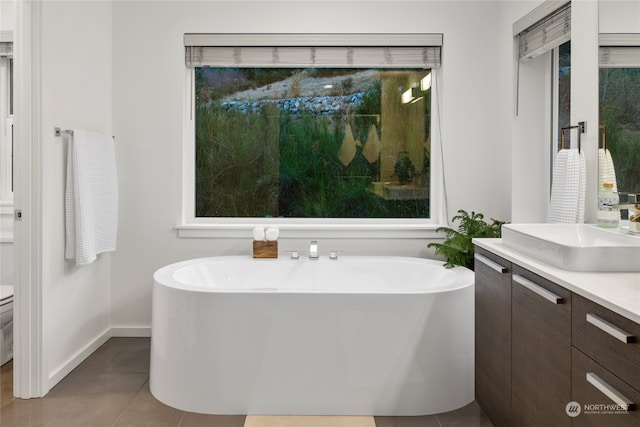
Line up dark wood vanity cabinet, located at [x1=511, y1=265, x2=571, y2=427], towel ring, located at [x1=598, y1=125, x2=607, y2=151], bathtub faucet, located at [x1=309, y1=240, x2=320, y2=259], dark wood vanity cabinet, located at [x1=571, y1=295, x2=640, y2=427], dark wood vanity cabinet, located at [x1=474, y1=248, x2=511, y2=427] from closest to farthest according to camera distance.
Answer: dark wood vanity cabinet, located at [x1=571, y1=295, x2=640, y2=427] → dark wood vanity cabinet, located at [x1=511, y1=265, x2=571, y2=427] → dark wood vanity cabinet, located at [x1=474, y1=248, x2=511, y2=427] → towel ring, located at [x1=598, y1=125, x2=607, y2=151] → bathtub faucet, located at [x1=309, y1=240, x2=320, y2=259]

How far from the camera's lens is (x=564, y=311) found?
1456 millimetres

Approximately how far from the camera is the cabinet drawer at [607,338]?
3.73ft

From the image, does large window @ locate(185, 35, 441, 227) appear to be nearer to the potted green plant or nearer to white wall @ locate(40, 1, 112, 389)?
the potted green plant

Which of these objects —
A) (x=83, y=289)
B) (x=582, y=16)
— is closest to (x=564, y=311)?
(x=582, y=16)

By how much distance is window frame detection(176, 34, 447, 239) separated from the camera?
347cm

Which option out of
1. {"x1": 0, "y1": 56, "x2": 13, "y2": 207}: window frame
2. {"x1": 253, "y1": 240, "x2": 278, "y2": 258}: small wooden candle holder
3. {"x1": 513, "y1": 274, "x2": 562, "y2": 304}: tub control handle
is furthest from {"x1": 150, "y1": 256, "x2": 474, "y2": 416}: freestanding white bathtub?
{"x1": 0, "y1": 56, "x2": 13, "y2": 207}: window frame

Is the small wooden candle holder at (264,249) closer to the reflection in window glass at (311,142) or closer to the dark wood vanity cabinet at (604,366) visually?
the reflection in window glass at (311,142)

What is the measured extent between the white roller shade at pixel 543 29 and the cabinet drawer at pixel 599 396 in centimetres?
193

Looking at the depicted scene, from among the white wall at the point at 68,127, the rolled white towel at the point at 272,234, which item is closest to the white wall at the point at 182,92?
the white wall at the point at 68,127

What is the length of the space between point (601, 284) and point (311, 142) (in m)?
2.49

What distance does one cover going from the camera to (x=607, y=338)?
124 centimetres

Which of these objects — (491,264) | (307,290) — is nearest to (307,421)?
(307,290)

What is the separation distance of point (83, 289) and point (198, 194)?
102cm

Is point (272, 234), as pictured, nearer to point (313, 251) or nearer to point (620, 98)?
point (313, 251)
